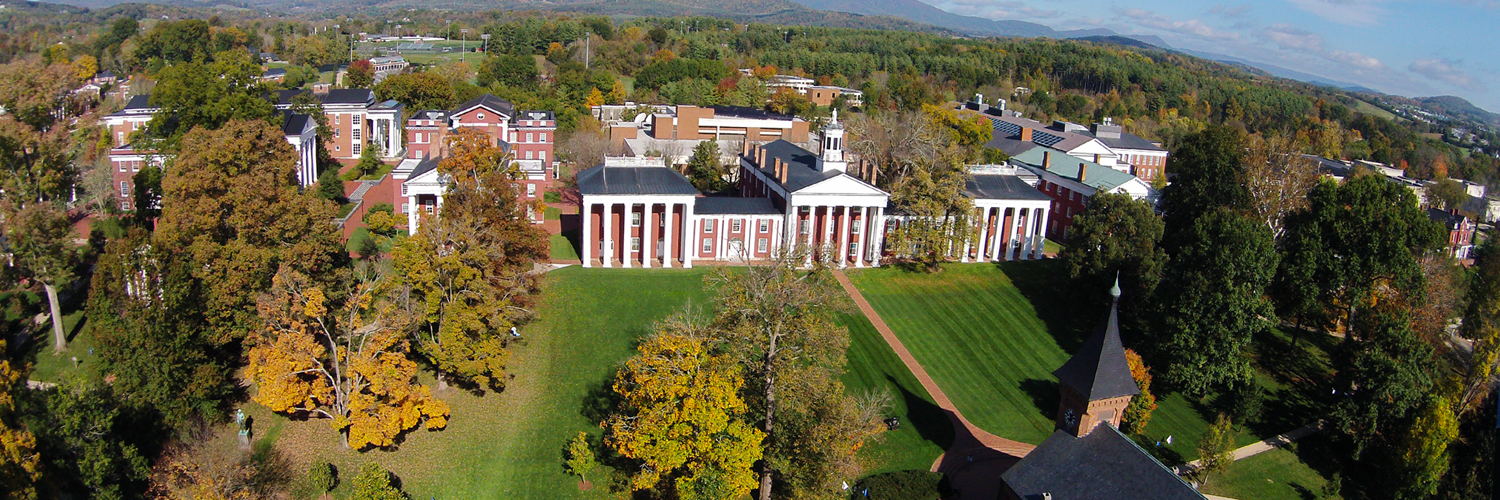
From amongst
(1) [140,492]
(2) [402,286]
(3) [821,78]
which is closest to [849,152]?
(2) [402,286]

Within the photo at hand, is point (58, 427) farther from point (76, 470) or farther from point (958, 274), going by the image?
point (958, 274)

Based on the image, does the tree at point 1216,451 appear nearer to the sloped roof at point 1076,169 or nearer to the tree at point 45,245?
the sloped roof at point 1076,169

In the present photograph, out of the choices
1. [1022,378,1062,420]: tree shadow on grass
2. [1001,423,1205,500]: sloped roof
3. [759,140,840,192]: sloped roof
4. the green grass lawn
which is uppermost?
[759,140,840,192]: sloped roof

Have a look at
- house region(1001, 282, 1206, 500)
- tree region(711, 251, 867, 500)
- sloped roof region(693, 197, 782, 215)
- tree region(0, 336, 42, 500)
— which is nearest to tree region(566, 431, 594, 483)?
tree region(711, 251, 867, 500)

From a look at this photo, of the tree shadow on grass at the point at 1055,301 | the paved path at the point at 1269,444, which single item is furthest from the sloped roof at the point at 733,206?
the paved path at the point at 1269,444

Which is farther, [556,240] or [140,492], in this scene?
[556,240]

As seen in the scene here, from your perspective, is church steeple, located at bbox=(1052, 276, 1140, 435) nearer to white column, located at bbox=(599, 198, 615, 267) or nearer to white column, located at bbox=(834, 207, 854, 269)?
white column, located at bbox=(834, 207, 854, 269)
